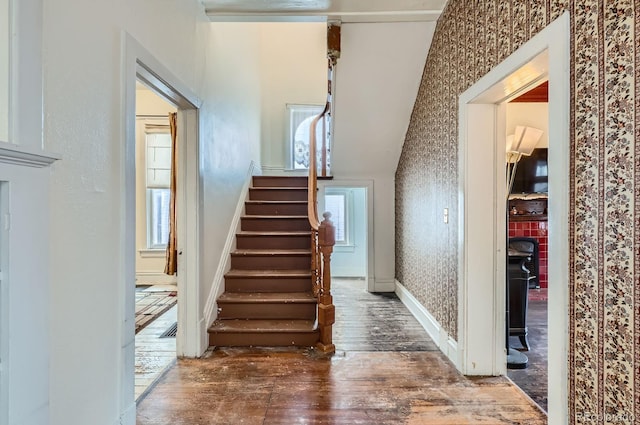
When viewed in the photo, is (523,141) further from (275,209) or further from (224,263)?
(224,263)

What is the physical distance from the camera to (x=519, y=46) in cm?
176

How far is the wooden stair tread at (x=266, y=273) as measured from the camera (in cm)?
336

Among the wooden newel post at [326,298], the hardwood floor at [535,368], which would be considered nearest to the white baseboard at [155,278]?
the wooden newel post at [326,298]

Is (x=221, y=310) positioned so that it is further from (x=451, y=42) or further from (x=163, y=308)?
(x=451, y=42)

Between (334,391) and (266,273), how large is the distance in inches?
57.7

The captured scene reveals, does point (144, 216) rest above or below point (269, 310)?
above

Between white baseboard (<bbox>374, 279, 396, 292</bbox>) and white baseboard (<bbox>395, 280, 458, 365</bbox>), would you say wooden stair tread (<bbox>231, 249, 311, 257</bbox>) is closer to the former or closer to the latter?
white baseboard (<bbox>395, 280, 458, 365</bbox>)

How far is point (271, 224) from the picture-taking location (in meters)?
4.20

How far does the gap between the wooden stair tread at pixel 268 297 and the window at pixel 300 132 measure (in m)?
3.20

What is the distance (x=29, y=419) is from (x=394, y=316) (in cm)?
319

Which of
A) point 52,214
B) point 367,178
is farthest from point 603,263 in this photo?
point 367,178

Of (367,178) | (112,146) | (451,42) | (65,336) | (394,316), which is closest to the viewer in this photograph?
(65,336)

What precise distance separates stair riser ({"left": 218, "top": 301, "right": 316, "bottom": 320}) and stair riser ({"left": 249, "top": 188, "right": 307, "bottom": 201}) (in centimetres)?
188

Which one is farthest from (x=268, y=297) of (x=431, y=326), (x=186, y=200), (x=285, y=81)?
(x=285, y=81)
